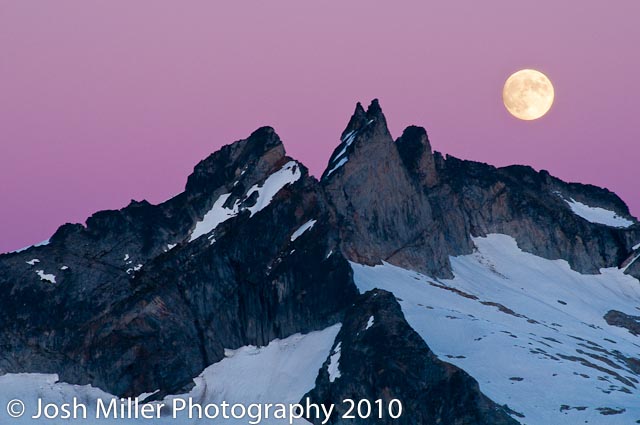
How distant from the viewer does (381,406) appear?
133 m

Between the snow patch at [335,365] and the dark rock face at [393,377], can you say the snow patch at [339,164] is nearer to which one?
the dark rock face at [393,377]

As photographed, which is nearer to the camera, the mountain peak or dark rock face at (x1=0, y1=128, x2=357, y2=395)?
dark rock face at (x1=0, y1=128, x2=357, y2=395)

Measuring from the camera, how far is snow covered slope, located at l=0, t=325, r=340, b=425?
14588 centimetres

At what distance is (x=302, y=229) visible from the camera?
165 m

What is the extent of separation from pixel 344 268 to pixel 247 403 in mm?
17644

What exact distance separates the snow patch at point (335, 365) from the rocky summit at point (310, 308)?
15 cm

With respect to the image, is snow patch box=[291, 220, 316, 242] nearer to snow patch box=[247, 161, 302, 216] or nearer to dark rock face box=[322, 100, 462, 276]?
snow patch box=[247, 161, 302, 216]

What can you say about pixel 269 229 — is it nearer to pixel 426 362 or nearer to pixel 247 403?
pixel 247 403

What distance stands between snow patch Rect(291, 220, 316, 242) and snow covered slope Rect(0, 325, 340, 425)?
43.4 ft

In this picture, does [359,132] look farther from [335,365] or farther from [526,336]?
[335,365]

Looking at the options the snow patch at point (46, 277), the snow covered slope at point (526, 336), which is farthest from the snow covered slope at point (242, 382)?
the snow patch at point (46, 277)

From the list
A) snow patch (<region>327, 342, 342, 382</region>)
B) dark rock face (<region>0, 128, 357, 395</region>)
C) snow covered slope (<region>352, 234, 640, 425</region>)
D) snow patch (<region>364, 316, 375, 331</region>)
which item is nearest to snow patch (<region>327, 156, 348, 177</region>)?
dark rock face (<region>0, 128, 357, 395</region>)

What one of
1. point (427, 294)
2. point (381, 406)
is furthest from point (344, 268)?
point (381, 406)

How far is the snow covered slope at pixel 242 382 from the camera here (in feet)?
479
